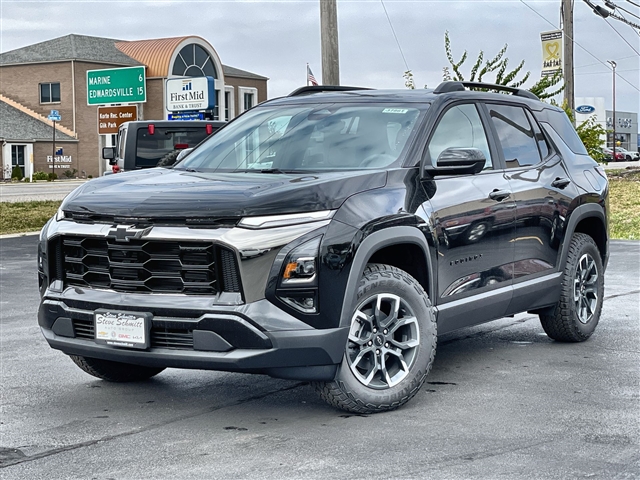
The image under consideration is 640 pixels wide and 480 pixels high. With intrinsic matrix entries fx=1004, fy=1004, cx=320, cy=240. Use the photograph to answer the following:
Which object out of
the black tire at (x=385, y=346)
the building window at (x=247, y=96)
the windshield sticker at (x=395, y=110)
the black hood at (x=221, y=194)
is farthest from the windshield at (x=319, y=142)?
the building window at (x=247, y=96)

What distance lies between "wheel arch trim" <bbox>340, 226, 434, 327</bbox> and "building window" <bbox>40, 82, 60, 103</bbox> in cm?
7122

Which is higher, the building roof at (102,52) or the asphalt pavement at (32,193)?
the building roof at (102,52)

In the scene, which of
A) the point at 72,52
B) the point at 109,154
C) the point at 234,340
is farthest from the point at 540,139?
the point at 72,52

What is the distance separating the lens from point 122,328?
5430 millimetres

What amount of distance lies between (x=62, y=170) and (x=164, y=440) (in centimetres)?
6841

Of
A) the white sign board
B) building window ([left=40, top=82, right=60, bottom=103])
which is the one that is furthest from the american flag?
building window ([left=40, top=82, right=60, bottom=103])

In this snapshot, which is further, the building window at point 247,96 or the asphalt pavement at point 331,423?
the building window at point 247,96

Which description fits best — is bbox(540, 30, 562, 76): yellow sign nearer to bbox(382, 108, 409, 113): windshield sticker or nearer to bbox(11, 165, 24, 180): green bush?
bbox(382, 108, 409, 113): windshield sticker

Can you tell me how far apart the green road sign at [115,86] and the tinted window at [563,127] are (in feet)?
→ 132

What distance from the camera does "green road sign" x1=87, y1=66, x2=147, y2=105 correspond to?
4769 cm

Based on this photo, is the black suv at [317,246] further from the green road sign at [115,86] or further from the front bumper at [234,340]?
the green road sign at [115,86]

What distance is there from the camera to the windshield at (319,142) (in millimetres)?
6324

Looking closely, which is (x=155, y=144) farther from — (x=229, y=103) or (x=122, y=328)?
(x=229, y=103)

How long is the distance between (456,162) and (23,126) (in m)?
68.5
